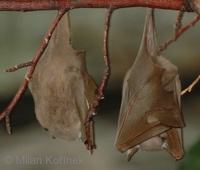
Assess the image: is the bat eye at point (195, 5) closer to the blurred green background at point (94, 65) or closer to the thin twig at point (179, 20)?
the thin twig at point (179, 20)

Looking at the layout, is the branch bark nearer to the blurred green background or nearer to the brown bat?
the brown bat

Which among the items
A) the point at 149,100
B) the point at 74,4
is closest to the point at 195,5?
the point at 74,4

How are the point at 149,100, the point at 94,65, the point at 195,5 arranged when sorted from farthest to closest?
the point at 94,65 < the point at 149,100 < the point at 195,5

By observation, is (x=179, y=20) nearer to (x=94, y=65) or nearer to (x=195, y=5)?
(x=195, y=5)

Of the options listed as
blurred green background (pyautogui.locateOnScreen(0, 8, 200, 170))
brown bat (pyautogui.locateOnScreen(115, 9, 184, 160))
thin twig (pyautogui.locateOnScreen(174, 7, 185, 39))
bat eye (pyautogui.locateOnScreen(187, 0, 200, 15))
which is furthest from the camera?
blurred green background (pyautogui.locateOnScreen(0, 8, 200, 170))

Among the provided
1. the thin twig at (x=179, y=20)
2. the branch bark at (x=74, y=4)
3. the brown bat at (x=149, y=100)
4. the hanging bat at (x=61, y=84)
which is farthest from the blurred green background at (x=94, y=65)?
the branch bark at (x=74, y=4)

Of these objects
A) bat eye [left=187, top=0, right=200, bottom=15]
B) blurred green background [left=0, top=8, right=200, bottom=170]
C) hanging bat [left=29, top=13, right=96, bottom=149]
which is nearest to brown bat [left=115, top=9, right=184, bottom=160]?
hanging bat [left=29, top=13, right=96, bottom=149]
